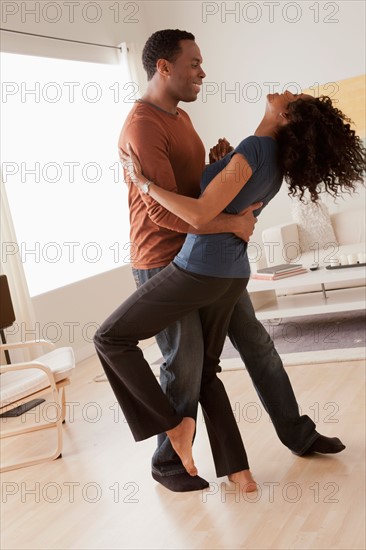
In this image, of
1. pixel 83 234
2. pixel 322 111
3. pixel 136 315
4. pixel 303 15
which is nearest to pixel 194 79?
pixel 322 111

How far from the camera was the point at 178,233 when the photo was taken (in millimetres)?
2631

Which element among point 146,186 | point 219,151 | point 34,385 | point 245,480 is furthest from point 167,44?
point 34,385

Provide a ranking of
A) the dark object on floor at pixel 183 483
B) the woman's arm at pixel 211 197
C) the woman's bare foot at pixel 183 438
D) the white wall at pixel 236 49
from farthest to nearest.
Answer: the white wall at pixel 236 49 < the dark object on floor at pixel 183 483 < the woman's bare foot at pixel 183 438 < the woman's arm at pixel 211 197

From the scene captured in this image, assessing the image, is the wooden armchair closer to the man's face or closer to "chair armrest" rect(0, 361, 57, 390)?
"chair armrest" rect(0, 361, 57, 390)

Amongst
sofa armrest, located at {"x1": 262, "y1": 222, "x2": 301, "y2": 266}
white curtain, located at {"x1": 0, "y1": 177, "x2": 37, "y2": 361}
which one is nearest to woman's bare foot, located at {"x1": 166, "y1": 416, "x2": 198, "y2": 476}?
white curtain, located at {"x1": 0, "y1": 177, "x2": 37, "y2": 361}

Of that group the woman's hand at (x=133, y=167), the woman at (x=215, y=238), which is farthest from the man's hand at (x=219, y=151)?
the woman's hand at (x=133, y=167)

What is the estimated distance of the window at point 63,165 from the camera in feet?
18.4

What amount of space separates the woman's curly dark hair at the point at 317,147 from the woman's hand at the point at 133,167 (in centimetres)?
47

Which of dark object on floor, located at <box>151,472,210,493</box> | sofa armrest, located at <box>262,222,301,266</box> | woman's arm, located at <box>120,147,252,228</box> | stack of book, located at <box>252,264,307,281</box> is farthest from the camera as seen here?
sofa armrest, located at <box>262,222,301,266</box>

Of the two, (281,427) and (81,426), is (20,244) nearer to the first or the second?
(81,426)

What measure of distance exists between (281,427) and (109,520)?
731mm

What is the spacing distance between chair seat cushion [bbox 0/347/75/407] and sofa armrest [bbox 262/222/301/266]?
2.55 metres

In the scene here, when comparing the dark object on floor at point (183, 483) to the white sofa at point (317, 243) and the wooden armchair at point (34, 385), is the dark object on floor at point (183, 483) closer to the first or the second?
the wooden armchair at point (34, 385)

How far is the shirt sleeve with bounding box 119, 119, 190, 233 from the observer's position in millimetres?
2410
